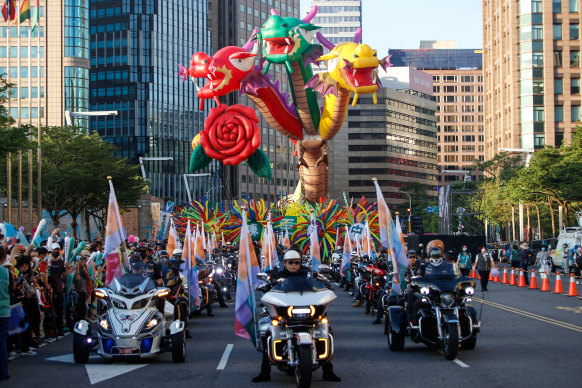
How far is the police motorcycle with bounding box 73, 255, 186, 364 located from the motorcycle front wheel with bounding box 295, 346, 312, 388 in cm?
332

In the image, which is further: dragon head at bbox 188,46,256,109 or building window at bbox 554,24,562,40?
building window at bbox 554,24,562,40

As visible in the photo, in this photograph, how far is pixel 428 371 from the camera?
11.9 m

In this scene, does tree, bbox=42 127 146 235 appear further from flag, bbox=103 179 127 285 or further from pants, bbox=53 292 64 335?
flag, bbox=103 179 127 285

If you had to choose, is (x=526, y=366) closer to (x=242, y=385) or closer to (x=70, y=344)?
(x=242, y=385)

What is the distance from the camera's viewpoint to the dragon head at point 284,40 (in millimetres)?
43906

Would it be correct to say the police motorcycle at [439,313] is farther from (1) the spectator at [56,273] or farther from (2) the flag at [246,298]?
(1) the spectator at [56,273]

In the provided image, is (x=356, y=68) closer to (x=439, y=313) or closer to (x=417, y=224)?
(x=417, y=224)

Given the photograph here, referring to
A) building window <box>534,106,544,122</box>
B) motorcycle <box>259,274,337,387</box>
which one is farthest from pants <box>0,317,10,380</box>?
building window <box>534,106,544,122</box>

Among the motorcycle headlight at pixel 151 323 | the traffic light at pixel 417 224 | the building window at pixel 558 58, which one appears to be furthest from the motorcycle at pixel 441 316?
the building window at pixel 558 58

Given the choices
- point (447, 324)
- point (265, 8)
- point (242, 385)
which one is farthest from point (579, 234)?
point (265, 8)

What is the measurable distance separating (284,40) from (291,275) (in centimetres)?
3371

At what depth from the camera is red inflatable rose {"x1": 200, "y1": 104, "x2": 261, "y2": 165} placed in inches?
1801

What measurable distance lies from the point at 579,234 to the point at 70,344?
30.0m

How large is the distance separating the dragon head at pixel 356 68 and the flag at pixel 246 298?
29526 mm
